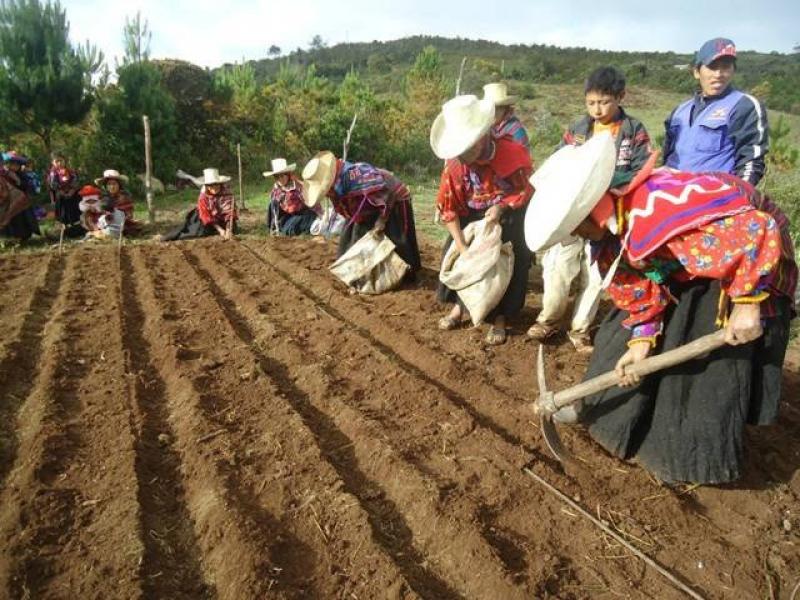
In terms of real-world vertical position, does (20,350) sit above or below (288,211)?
below

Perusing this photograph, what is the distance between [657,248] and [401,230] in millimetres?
2994

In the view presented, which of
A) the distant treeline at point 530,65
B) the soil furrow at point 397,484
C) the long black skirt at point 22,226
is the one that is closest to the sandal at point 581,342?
the soil furrow at point 397,484

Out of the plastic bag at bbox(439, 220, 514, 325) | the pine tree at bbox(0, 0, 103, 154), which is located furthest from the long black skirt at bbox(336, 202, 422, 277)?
the pine tree at bbox(0, 0, 103, 154)

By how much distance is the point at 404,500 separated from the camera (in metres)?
2.15

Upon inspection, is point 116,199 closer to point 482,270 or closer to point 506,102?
point 506,102

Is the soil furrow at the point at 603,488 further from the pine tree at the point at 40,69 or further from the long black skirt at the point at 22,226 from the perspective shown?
the pine tree at the point at 40,69

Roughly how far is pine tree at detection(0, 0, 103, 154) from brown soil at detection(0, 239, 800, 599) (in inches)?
347

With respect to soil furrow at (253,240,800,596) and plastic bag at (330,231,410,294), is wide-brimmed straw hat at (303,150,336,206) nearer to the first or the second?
plastic bag at (330,231,410,294)

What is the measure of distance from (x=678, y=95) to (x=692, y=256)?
4205cm

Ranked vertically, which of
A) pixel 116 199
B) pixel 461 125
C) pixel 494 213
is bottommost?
pixel 116 199

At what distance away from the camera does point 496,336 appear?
348 cm

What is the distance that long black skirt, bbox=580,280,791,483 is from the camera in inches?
75.7

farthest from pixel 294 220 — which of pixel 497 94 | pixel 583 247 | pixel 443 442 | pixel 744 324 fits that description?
pixel 744 324

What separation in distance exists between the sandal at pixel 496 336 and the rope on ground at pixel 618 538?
129cm
